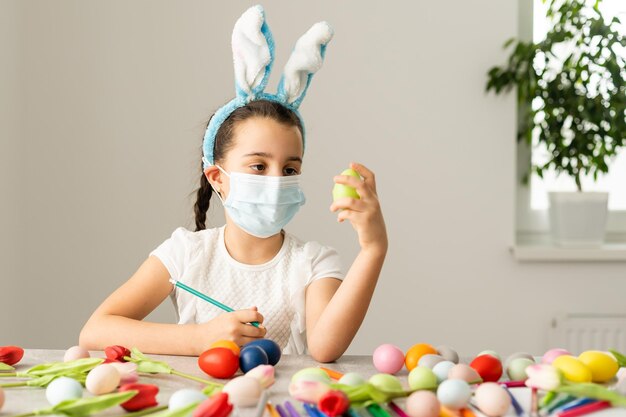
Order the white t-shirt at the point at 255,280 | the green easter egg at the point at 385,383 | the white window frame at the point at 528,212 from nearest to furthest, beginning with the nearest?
the green easter egg at the point at 385,383 < the white t-shirt at the point at 255,280 < the white window frame at the point at 528,212

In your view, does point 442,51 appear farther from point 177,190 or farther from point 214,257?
point 214,257

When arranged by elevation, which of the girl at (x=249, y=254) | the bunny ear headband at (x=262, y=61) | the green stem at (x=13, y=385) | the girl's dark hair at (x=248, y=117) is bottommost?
the green stem at (x=13, y=385)

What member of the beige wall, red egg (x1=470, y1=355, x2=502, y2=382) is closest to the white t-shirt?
red egg (x1=470, y1=355, x2=502, y2=382)

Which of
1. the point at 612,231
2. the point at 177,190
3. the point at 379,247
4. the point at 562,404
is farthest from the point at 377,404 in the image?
the point at 612,231

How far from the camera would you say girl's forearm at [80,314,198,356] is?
3.71ft

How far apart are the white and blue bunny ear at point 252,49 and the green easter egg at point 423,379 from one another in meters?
0.67

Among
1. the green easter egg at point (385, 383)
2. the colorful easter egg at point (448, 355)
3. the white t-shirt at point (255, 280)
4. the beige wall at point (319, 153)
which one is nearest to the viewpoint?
the green easter egg at point (385, 383)

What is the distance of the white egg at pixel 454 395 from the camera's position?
0.79 metres

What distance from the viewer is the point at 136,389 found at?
2.59 feet

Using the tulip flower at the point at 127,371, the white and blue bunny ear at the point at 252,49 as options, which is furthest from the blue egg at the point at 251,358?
the white and blue bunny ear at the point at 252,49

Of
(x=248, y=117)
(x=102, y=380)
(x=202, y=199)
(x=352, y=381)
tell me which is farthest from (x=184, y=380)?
(x=202, y=199)

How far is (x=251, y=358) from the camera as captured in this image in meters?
0.95

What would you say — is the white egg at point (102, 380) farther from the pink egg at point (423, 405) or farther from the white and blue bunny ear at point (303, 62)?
the white and blue bunny ear at point (303, 62)

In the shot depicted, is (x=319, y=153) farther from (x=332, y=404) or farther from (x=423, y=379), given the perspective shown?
(x=332, y=404)
